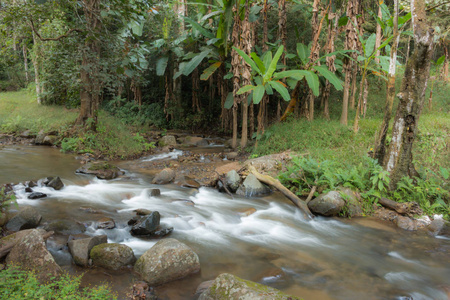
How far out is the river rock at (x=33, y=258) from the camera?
3430 millimetres

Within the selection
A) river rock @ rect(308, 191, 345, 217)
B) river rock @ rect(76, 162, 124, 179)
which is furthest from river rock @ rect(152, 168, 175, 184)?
river rock @ rect(308, 191, 345, 217)

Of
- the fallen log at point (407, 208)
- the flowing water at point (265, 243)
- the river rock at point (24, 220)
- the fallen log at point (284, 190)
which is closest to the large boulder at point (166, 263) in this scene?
the flowing water at point (265, 243)

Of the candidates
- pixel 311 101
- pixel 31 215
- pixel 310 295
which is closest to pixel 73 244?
pixel 31 215

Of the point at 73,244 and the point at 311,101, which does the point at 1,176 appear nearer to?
the point at 73,244

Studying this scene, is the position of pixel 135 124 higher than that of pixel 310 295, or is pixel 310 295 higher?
pixel 135 124

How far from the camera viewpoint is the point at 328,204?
20.4 ft

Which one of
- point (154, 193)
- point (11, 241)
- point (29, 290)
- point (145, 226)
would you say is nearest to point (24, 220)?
point (11, 241)

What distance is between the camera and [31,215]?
472cm

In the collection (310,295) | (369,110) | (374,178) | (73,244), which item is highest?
(369,110)

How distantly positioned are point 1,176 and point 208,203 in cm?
502

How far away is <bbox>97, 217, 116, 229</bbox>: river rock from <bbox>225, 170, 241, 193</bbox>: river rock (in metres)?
3.17

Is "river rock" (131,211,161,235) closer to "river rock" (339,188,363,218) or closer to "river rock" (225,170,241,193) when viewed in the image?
"river rock" (225,170,241,193)

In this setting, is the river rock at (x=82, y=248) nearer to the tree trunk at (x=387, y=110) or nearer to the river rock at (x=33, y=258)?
the river rock at (x=33, y=258)

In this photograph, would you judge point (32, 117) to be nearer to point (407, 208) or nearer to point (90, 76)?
point (90, 76)
